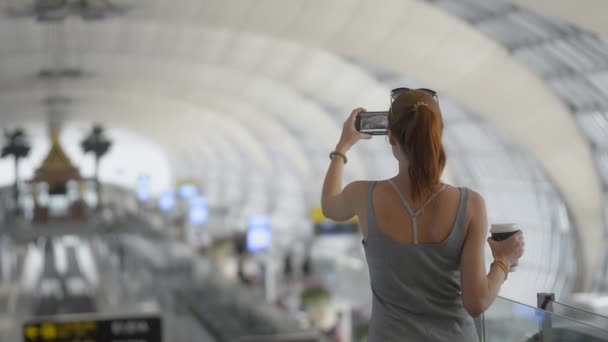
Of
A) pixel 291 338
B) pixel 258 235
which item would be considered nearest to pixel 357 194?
pixel 291 338

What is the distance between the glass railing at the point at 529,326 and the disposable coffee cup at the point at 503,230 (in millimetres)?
517

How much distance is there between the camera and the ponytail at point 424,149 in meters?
2.94

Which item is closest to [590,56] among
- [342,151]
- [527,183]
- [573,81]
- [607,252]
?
[573,81]

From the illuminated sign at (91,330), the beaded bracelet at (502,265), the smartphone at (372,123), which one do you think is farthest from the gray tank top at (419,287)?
the illuminated sign at (91,330)

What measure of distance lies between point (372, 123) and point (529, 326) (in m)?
1.17

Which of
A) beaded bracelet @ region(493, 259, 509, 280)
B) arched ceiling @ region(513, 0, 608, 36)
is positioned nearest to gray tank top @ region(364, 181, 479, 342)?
beaded bracelet @ region(493, 259, 509, 280)

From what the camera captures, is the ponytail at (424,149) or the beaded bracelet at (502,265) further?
the beaded bracelet at (502,265)

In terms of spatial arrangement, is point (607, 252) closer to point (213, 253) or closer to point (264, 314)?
point (213, 253)

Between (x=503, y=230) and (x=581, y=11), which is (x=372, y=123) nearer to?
(x=503, y=230)

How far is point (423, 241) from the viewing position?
117 inches

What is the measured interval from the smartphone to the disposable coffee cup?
0.56 metres

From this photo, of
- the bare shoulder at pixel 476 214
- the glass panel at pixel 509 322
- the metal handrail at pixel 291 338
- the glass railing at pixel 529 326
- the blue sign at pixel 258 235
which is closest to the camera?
the bare shoulder at pixel 476 214

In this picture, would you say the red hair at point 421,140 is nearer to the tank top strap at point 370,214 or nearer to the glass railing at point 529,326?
the tank top strap at point 370,214

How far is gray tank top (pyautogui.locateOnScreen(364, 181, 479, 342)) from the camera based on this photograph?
2.98 meters
